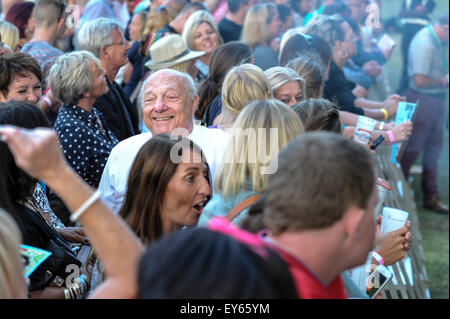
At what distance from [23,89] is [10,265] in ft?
→ 8.06

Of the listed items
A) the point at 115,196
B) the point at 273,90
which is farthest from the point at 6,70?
the point at 273,90

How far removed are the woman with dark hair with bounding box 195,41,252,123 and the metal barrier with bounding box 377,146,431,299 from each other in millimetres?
1500

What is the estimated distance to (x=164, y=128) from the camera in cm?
364

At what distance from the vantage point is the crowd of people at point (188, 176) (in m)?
1.44

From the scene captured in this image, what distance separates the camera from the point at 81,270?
2.63 m

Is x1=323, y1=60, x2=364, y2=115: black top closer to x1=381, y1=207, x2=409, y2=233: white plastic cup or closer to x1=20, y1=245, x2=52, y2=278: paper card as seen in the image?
x1=381, y1=207, x2=409, y2=233: white plastic cup

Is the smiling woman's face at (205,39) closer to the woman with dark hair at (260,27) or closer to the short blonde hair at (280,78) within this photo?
the woman with dark hair at (260,27)

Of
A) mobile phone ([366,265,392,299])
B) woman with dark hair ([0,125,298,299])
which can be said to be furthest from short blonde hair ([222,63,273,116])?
woman with dark hair ([0,125,298,299])

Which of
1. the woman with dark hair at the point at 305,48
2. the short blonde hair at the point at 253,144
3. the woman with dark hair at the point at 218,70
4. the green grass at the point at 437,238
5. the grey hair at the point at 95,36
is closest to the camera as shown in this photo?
the short blonde hair at the point at 253,144

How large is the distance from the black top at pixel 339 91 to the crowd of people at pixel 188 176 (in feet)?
0.05

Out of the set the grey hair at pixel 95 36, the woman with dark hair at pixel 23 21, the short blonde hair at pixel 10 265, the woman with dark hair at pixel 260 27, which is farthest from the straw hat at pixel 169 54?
the short blonde hair at pixel 10 265

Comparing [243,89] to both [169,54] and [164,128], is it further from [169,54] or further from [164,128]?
[169,54]

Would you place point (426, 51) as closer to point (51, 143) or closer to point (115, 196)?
point (115, 196)

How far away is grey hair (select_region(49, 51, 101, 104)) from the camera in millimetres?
4074
